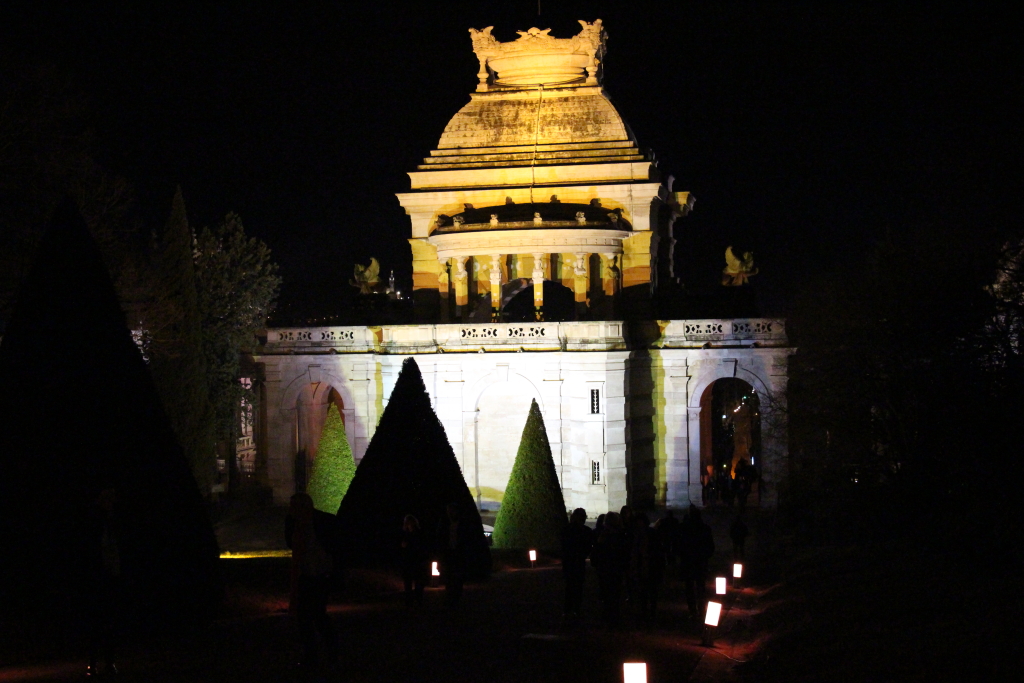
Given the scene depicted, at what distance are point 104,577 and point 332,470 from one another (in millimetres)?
24717

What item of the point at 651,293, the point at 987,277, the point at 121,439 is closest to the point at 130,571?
the point at 121,439

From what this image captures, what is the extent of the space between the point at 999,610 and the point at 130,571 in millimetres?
11892

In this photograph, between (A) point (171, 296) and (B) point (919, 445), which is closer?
(B) point (919, 445)

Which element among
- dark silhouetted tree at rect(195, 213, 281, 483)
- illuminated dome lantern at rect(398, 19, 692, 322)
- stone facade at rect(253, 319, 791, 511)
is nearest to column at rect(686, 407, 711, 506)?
stone facade at rect(253, 319, 791, 511)

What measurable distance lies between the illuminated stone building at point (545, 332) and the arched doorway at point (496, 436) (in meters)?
0.06

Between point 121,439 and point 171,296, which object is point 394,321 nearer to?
point 171,296

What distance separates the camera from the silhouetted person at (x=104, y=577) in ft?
52.4

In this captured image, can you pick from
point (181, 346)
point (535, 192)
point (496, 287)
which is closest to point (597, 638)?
point (181, 346)

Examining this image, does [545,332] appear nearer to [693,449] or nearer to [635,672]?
[693,449]

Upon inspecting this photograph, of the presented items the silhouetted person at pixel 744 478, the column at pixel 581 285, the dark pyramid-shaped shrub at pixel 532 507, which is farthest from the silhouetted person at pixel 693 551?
the column at pixel 581 285

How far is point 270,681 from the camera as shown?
15.9 metres

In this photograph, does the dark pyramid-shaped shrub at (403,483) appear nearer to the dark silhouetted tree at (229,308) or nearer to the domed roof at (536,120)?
the dark silhouetted tree at (229,308)

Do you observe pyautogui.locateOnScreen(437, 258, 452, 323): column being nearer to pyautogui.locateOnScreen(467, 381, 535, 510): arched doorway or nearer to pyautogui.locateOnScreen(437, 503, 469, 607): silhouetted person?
pyautogui.locateOnScreen(467, 381, 535, 510): arched doorway

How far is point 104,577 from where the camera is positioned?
16188 mm
